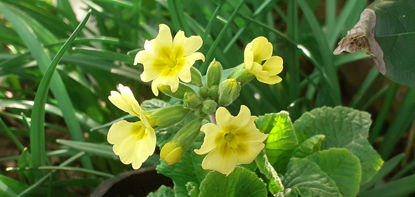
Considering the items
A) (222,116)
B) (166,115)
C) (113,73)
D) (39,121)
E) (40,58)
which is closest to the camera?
(222,116)

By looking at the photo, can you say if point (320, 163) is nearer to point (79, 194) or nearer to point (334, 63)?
point (334, 63)

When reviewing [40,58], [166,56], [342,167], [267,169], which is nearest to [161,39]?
[166,56]

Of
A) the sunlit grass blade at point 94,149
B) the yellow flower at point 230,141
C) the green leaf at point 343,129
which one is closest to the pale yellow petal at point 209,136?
the yellow flower at point 230,141

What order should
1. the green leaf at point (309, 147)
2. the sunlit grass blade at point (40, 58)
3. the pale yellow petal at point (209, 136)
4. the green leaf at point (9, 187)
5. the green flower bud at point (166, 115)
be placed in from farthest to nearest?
the sunlit grass blade at point (40, 58) < the green leaf at point (9, 187) < the green leaf at point (309, 147) < the green flower bud at point (166, 115) < the pale yellow petal at point (209, 136)

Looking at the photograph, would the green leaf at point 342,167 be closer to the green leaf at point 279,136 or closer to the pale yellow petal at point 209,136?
the green leaf at point 279,136

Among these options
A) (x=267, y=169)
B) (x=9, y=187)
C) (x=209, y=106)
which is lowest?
(x=9, y=187)

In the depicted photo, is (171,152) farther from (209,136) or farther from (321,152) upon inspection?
(321,152)

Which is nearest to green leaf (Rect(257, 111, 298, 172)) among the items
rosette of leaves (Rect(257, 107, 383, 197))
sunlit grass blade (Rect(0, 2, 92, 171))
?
rosette of leaves (Rect(257, 107, 383, 197))
